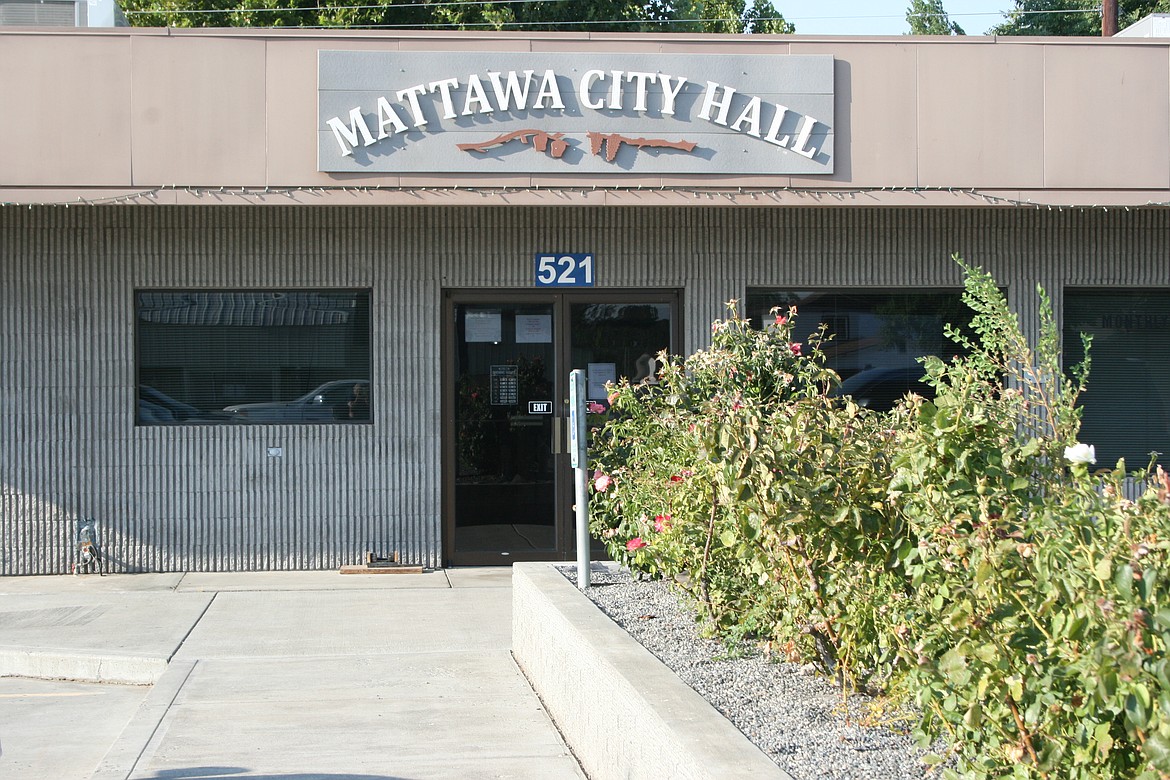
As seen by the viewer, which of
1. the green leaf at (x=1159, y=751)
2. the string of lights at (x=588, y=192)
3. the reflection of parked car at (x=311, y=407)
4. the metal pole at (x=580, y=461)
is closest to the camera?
the green leaf at (x=1159, y=751)

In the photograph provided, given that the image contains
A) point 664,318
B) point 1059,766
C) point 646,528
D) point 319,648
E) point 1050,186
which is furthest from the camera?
point 664,318

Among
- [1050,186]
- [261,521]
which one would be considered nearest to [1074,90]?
[1050,186]

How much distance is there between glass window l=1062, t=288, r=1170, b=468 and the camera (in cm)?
1140

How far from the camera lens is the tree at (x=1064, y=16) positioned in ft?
108

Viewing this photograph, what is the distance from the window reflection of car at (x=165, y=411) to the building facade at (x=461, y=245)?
0.07 ft

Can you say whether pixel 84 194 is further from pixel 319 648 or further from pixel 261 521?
pixel 319 648

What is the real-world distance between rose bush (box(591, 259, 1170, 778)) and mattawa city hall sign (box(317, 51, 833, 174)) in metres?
4.22

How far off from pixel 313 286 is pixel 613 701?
6.66 metres

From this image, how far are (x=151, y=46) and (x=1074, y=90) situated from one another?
7958 mm

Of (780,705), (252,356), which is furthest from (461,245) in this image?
(780,705)

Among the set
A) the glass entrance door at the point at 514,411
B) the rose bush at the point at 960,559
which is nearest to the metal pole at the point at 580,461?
the rose bush at the point at 960,559

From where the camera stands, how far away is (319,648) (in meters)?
8.01

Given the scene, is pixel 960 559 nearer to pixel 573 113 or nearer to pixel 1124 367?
pixel 573 113

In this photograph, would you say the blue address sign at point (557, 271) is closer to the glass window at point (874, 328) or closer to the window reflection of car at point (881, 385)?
the glass window at point (874, 328)
